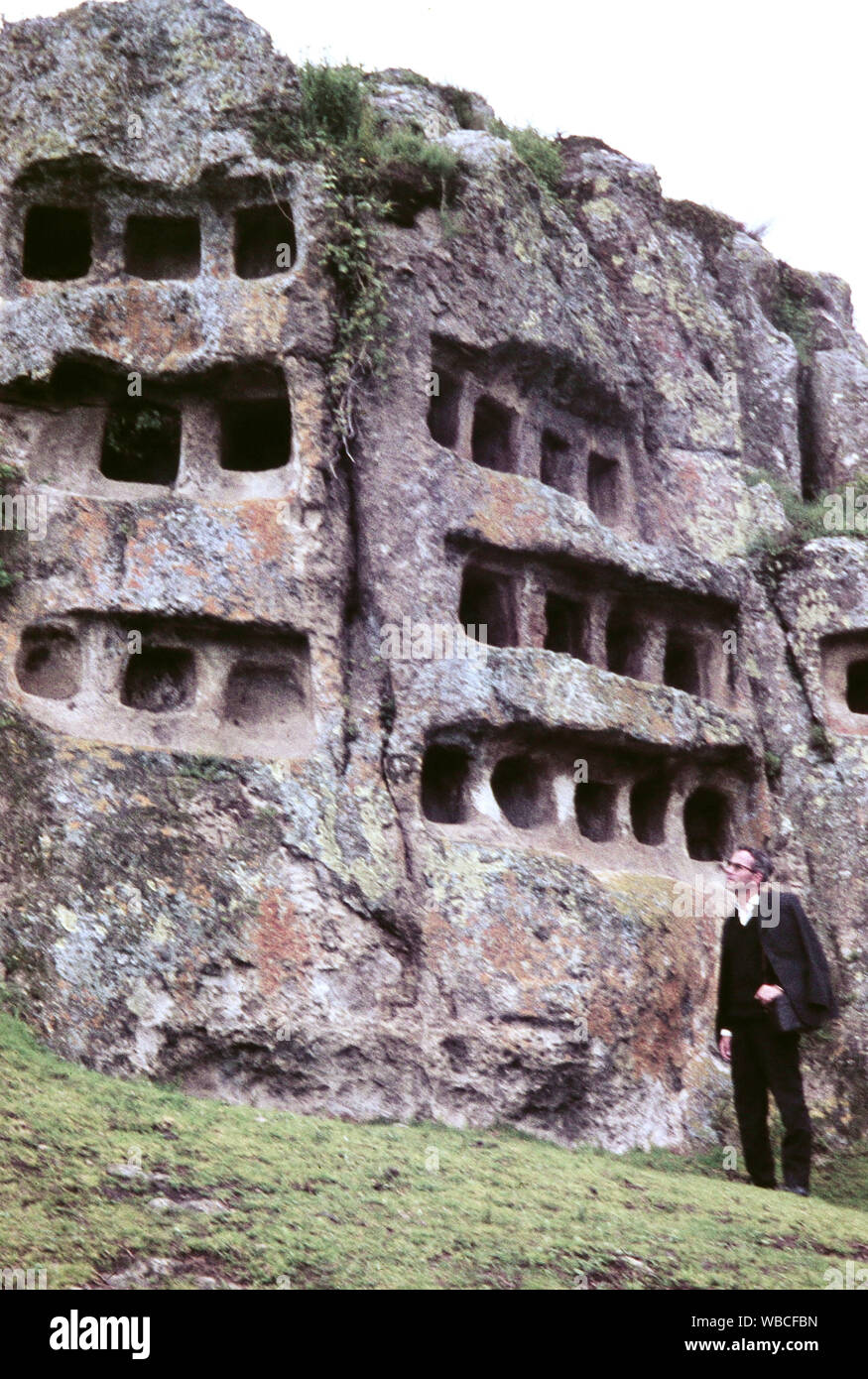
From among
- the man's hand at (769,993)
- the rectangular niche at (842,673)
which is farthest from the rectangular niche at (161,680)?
the rectangular niche at (842,673)

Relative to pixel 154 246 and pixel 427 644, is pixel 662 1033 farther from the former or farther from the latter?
pixel 154 246

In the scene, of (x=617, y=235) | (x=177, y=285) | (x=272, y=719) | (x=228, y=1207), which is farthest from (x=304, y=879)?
(x=617, y=235)

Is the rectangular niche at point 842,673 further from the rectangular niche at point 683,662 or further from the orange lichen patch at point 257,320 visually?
the orange lichen patch at point 257,320

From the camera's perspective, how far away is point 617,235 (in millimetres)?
15906

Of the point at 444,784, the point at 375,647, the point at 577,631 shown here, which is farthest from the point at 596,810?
the point at 375,647

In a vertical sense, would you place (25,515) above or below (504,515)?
below

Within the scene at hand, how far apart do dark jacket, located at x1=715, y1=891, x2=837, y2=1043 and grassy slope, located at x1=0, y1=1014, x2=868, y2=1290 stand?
122 centimetres

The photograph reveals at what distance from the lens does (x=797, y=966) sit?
362 inches

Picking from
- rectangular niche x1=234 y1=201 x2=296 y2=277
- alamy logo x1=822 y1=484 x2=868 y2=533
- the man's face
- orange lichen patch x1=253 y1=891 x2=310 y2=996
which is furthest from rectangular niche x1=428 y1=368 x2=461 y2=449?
the man's face

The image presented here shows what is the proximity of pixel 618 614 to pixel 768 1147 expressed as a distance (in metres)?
5.94

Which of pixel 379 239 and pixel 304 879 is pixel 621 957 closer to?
pixel 304 879

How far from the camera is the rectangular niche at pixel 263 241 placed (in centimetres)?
1323

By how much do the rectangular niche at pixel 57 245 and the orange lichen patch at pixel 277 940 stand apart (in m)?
6.38

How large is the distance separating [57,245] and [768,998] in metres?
9.46
